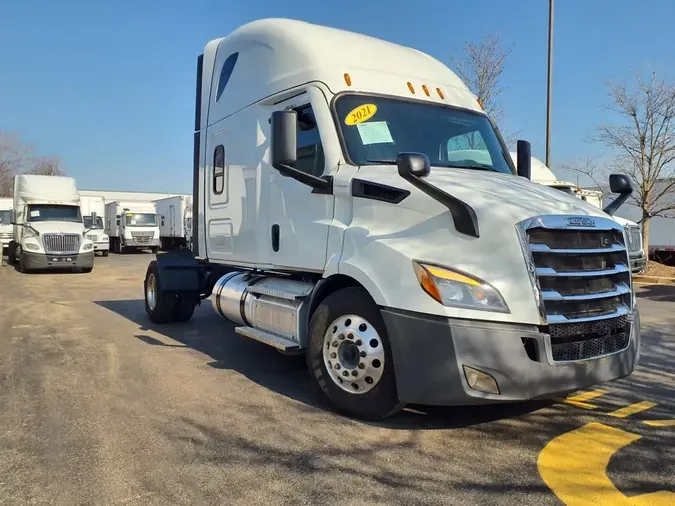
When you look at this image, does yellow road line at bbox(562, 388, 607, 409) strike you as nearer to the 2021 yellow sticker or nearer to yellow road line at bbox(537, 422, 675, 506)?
yellow road line at bbox(537, 422, 675, 506)

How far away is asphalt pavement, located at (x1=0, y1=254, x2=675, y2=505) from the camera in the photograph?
10.8 feet

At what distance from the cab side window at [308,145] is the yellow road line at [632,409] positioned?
3172 mm

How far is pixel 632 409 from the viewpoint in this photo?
484 centimetres

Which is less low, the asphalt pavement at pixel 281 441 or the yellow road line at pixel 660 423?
the yellow road line at pixel 660 423

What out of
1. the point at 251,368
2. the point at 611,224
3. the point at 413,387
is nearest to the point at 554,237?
the point at 611,224

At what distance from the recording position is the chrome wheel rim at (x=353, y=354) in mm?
4305

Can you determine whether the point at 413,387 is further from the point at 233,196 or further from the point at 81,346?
the point at 81,346

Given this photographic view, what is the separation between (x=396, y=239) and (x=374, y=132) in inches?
49.4

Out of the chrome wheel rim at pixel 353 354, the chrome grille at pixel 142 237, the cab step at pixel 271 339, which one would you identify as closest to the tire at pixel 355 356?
the chrome wheel rim at pixel 353 354

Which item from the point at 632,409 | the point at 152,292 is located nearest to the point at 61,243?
the point at 152,292

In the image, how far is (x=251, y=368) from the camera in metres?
6.25

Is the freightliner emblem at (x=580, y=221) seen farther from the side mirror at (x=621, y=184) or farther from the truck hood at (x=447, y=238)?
the side mirror at (x=621, y=184)

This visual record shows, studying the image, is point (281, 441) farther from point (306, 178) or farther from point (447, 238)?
point (306, 178)

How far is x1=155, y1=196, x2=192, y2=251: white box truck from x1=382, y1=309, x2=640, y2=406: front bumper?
94.4 feet
